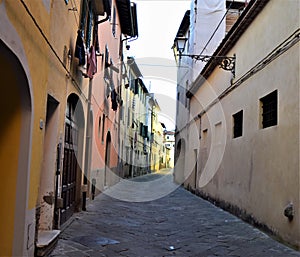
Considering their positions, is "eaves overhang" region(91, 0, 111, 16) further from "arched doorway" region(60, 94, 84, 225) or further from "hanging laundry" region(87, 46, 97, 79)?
"arched doorway" region(60, 94, 84, 225)

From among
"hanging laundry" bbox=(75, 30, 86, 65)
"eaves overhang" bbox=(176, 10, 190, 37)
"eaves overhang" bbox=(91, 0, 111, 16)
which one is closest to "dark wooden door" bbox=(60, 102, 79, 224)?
"hanging laundry" bbox=(75, 30, 86, 65)

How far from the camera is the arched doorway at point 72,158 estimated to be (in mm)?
7719

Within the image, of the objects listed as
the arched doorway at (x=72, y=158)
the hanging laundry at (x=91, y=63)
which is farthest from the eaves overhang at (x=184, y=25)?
the arched doorway at (x=72, y=158)

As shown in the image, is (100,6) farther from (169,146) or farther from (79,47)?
(169,146)

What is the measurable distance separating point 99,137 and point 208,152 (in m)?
4.14

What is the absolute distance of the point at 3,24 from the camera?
11.1 ft

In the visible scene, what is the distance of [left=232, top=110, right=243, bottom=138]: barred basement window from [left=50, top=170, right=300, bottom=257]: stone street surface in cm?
216

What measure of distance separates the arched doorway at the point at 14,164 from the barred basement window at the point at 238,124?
6.79 meters

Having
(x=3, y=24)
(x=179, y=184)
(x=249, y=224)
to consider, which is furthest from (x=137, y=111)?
(x=3, y=24)

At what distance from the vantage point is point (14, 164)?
4.33 metres

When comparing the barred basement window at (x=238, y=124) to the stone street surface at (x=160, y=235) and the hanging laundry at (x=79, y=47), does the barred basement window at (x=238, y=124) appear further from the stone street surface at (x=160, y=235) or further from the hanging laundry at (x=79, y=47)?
the hanging laundry at (x=79, y=47)

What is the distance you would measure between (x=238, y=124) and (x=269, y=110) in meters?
2.62

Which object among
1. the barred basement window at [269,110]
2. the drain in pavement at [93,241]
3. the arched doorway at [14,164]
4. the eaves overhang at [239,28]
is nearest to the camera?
the arched doorway at [14,164]

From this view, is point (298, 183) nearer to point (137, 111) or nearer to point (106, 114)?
point (106, 114)
